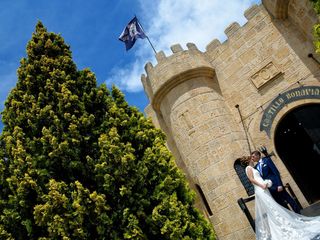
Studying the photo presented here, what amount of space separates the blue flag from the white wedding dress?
11.1 metres

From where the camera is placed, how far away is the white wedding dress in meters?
6.06

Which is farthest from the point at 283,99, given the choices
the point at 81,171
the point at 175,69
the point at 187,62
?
the point at 81,171

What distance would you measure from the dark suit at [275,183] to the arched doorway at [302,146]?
5.55m

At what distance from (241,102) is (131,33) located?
6.81 m

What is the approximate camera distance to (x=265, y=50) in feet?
43.9

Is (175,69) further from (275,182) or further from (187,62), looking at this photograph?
(275,182)

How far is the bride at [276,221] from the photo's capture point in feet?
20.0

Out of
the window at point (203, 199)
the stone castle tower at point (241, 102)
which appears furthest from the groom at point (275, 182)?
the window at point (203, 199)

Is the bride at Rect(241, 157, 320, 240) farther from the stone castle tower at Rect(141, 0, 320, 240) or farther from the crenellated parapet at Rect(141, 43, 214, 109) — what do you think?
the crenellated parapet at Rect(141, 43, 214, 109)

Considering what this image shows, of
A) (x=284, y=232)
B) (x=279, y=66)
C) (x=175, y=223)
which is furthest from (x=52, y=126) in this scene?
(x=279, y=66)

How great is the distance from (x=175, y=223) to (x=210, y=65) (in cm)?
851

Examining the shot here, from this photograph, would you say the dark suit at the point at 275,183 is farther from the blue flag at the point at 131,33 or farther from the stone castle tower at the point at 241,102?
the blue flag at the point at 131,33

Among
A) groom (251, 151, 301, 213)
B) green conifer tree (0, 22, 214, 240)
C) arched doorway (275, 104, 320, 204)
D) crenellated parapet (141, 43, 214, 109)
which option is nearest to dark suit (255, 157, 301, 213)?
groom (251, 151, 301, 213)

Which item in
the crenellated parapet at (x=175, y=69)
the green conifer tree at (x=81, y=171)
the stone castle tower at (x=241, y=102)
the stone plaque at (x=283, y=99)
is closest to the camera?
the green conifer tree at (x=81, y=171)
